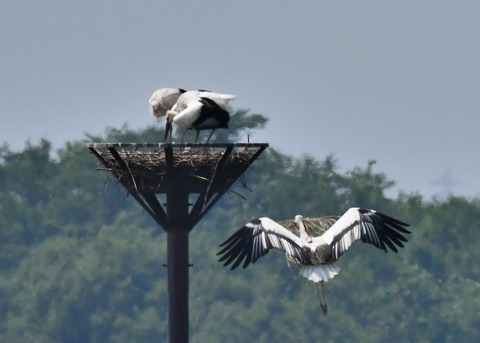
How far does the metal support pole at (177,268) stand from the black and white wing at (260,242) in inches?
40.6

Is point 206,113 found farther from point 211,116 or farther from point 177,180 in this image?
point 177,180

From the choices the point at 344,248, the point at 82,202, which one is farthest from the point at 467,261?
the point at 344,248

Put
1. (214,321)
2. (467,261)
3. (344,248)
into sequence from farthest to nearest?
(467,261), (214,321), (344,248)

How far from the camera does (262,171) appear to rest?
7394 centimetres

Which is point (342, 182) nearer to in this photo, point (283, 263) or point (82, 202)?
point (283, 263)

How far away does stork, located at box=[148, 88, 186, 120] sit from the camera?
93.6 feet

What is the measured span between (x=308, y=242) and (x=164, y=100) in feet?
8.72

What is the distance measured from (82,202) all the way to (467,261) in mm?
11331

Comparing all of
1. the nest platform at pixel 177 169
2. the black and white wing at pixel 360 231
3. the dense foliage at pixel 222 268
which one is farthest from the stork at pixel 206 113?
the dense foliage at pixel 222 268

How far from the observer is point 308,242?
27.0 m

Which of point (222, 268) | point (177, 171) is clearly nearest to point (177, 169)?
point (177, 171)

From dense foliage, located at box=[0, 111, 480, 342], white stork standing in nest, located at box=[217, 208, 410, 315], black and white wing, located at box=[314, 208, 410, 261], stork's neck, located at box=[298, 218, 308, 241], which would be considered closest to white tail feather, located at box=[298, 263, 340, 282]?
white stork standing in nest, located at box=[217, 208, 410, 315]

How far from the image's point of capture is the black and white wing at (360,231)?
1064 inches

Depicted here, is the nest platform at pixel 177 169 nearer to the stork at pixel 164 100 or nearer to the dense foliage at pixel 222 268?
the stork at pixel 164 100
